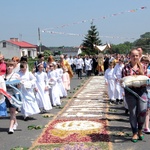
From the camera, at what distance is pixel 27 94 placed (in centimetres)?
991

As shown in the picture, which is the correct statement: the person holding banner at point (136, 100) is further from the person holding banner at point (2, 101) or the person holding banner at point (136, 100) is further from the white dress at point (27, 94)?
the white dress at point (27, 94)

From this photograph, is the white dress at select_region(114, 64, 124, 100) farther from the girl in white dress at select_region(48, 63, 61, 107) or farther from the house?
the house

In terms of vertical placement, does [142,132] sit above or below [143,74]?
below

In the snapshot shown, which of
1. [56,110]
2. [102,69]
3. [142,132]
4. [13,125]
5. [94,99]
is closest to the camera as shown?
[142,132]

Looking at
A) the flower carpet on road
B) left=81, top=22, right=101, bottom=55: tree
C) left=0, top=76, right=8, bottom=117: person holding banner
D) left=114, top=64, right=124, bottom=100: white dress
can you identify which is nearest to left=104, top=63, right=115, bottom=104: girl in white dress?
left=114, top=64, right=124, bottom=100: white dress

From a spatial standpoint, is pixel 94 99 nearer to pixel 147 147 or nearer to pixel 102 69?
pixel 147 147

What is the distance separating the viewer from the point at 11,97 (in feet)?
27.3

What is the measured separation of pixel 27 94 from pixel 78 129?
227 cm

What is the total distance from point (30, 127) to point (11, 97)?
1.05m

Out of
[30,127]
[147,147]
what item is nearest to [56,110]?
[30,127]

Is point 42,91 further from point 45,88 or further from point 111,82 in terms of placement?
point 111,82

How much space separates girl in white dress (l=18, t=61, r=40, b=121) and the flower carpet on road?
0.76 metres

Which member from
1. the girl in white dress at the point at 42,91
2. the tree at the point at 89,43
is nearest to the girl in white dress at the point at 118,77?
the girl in white dress at the point at 42,91

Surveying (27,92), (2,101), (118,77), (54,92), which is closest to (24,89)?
(27,92)
